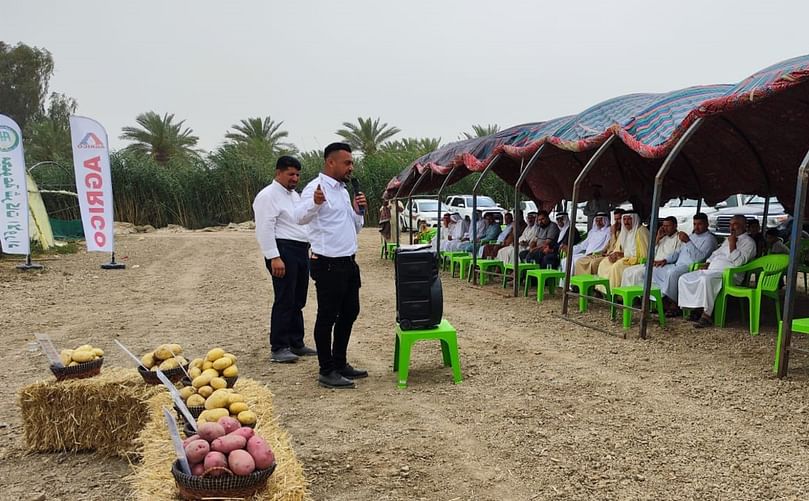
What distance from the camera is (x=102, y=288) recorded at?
11.1 m

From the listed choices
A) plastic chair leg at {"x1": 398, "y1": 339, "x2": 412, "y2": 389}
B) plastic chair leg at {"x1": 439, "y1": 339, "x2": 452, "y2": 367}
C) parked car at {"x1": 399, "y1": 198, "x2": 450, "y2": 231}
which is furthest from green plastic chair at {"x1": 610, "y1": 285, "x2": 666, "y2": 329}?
parked car at {"x1": 399, "y1": 198, "x2": 450, "y2": 231}

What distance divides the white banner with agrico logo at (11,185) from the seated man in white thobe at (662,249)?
36.5ft

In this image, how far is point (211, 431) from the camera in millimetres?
2350

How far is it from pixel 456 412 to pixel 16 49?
5410 cm

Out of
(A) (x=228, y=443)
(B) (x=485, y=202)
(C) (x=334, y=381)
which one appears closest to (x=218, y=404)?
(A) (x=228, y=443)

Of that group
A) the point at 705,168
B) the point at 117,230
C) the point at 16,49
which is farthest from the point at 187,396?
the point at 16,49

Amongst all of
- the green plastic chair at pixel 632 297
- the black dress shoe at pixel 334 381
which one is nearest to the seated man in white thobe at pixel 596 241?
the green plastic chair at pixel 632 297

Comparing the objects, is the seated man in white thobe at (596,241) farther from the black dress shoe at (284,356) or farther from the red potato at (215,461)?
the red potato at (215,461)

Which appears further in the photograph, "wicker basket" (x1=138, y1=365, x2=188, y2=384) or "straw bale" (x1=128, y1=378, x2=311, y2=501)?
"wicker basket" (x1=138, y1=365, x2=188, y2=384)

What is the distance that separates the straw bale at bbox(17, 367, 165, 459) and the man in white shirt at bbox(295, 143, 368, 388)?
4.72ft

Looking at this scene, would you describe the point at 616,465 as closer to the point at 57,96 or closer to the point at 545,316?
the point at 545,316

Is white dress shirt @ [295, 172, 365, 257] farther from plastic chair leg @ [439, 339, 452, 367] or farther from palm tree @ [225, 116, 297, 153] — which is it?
palm tree @ [225, 116, 297, 153]

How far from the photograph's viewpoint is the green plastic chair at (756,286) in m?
6.36

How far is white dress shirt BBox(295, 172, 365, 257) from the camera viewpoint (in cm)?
461
